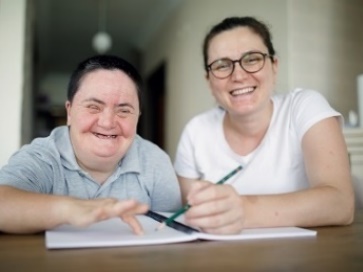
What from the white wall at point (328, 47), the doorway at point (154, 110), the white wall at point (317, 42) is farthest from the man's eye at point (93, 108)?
the doorway at point (154, 110)

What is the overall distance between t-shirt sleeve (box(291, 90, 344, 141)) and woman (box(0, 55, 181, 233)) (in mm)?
429

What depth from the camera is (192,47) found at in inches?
145

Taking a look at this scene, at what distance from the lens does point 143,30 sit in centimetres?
537

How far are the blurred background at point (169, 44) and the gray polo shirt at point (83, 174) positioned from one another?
136cm

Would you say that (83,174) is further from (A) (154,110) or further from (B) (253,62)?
(A) (154,110)

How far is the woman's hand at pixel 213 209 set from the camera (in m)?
0.72

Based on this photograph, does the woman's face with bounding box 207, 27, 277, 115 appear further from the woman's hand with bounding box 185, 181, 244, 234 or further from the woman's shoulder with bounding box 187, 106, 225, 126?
the woman's hand with bounding box 185, 181, 244, 234

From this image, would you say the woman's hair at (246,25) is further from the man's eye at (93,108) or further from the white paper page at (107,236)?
the white paper page at (107,236)

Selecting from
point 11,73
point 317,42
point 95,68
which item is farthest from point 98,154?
point 317,42

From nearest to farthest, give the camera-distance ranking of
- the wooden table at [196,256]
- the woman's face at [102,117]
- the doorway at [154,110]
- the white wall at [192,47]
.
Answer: the wooden table at [196,256]
the woman's face at [102,117]
the white wall at [192,47]
the doorway at [154,110]

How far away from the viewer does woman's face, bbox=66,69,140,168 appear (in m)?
1.00

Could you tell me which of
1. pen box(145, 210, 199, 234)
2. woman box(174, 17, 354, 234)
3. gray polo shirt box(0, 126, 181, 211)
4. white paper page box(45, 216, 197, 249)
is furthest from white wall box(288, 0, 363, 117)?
white paper page box(45, 216, 197, 249)

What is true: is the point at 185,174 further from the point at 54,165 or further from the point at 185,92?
the point at 185,92

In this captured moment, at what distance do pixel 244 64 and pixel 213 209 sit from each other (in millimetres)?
688
